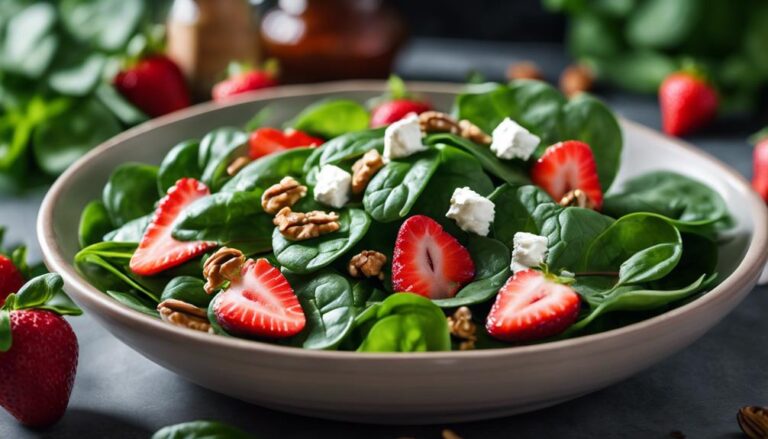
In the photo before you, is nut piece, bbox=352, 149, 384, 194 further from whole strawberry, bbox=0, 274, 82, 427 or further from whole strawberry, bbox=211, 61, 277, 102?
whole strawberry, bbox=211, 61, 277, 102

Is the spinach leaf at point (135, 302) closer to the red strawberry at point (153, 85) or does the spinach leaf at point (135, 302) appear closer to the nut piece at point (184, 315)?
the nut piece at point (184, 315)

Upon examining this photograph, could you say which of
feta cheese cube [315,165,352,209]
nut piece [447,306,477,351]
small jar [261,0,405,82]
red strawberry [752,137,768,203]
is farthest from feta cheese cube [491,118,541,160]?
small jar [261,0,405,82]

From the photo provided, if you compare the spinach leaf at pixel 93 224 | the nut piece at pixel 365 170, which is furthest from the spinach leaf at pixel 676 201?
the spinach leaf at pixel 93 224

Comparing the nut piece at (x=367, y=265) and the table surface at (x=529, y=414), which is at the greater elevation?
the nut piece at (x=367, y=265)

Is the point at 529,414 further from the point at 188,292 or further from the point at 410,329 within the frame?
the point at 188,292

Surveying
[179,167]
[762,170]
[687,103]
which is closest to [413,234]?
[179,167]

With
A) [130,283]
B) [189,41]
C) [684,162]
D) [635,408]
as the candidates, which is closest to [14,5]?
[189,41]

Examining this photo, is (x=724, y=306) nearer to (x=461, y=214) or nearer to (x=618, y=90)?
(x=461, y=214)
